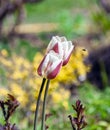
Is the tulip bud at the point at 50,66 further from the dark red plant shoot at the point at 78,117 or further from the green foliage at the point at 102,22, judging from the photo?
the green foliage at the point at 102,22

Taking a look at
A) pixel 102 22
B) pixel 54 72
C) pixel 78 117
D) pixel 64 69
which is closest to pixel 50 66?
pixel 54 72

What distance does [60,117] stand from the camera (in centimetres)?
417

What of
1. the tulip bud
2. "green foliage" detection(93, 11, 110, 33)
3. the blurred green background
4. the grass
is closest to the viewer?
the tulip bud

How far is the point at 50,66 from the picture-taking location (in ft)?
7.07

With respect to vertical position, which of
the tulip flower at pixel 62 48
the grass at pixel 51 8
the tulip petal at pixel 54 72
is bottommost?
the tulip petal at pixel 54 72

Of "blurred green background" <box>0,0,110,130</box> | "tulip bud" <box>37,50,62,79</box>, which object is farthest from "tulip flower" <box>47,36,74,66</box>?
"blurred green background" <box>0,0,110,130</box>

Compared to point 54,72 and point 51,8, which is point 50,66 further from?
point 51,8

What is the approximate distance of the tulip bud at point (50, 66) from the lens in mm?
2150

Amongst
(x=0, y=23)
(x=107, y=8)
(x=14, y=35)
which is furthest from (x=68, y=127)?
(x=107, y=8)

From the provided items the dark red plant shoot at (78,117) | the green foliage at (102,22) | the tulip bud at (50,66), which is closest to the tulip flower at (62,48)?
the tulip bud at (50,66)

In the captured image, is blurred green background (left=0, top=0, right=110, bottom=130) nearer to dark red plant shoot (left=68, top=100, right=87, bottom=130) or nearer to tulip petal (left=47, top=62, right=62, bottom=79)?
dark red plant shoot (left=68, top=100, right=87, bottom=130)

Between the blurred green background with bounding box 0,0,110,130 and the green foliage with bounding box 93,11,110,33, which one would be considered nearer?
the blurred green background with bounding box 0,0,110,130

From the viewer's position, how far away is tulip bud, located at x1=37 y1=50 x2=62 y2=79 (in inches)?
84.7

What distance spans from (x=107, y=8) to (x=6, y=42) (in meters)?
2.62
